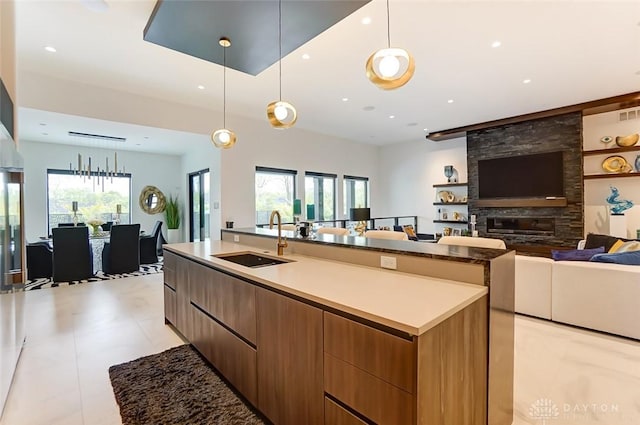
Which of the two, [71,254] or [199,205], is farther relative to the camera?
[199,205]

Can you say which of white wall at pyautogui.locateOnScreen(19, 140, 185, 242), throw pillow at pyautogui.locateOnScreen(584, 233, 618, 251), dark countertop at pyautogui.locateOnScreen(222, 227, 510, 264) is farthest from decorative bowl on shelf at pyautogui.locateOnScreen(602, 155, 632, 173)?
white wall at pyautogui.locateOnScreen(19, 140, 185, 242)

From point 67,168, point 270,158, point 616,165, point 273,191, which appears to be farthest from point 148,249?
point 616,165

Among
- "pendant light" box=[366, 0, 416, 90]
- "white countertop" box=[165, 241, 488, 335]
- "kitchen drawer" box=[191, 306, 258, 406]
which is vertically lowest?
"kitchen drawer" box=[191, 306, 258, 406]

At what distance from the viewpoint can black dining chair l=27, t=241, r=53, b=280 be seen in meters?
5.57

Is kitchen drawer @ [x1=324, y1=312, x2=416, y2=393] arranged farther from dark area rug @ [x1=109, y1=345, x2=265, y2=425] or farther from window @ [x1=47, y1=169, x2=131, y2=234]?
window @ [x1=47, y1=169, x2=131, y2=234]

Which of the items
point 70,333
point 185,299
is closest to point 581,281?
point 185,299

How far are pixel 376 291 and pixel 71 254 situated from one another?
6.17m

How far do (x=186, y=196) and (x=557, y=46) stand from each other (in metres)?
8.21

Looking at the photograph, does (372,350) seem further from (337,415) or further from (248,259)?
(248,259)

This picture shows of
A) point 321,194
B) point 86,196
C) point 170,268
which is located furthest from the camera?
point 321,194

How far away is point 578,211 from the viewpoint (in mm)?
6125

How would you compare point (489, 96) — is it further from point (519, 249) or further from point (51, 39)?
point (51, 39)

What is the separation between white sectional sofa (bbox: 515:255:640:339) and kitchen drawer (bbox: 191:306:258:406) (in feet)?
10.6

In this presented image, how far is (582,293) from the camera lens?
3.16 m
